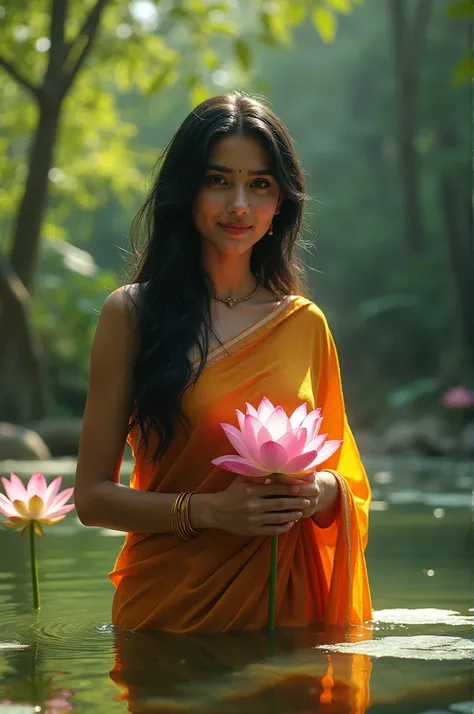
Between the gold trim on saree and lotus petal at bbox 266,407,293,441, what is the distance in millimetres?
498

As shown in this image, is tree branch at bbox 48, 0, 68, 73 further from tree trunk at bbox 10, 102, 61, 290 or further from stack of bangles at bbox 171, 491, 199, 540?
stack of bangles at bbox 171, 491, 199, 540

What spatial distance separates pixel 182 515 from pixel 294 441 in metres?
0.42

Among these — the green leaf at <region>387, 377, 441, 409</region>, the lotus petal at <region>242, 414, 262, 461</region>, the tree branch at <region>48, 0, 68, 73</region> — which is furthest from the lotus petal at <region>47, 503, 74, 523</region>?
the green leaf at <region>387, 377, 441, 409</region>

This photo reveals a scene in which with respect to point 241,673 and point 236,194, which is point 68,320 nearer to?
point 236,194

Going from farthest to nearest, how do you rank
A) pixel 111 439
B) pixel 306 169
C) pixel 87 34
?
1. pixel 306 169
2. pixel 87 34
3. pixel 111 439

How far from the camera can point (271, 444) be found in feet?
Result: 8.11

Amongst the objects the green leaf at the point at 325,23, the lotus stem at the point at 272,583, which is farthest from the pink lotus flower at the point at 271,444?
the green leaf at the point at 325,23

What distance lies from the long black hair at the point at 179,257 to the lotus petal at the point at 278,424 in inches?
17.1

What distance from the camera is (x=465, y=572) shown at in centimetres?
442

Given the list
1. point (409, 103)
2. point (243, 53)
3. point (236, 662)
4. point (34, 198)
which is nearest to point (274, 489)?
point (236, 662)

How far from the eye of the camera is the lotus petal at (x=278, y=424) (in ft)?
8.15

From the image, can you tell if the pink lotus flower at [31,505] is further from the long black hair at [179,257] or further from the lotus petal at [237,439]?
the lotus petal at [237,439]

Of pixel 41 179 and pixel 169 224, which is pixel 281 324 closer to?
pixel 169 224

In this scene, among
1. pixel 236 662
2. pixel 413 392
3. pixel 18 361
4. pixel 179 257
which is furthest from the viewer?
pixel 413 392
